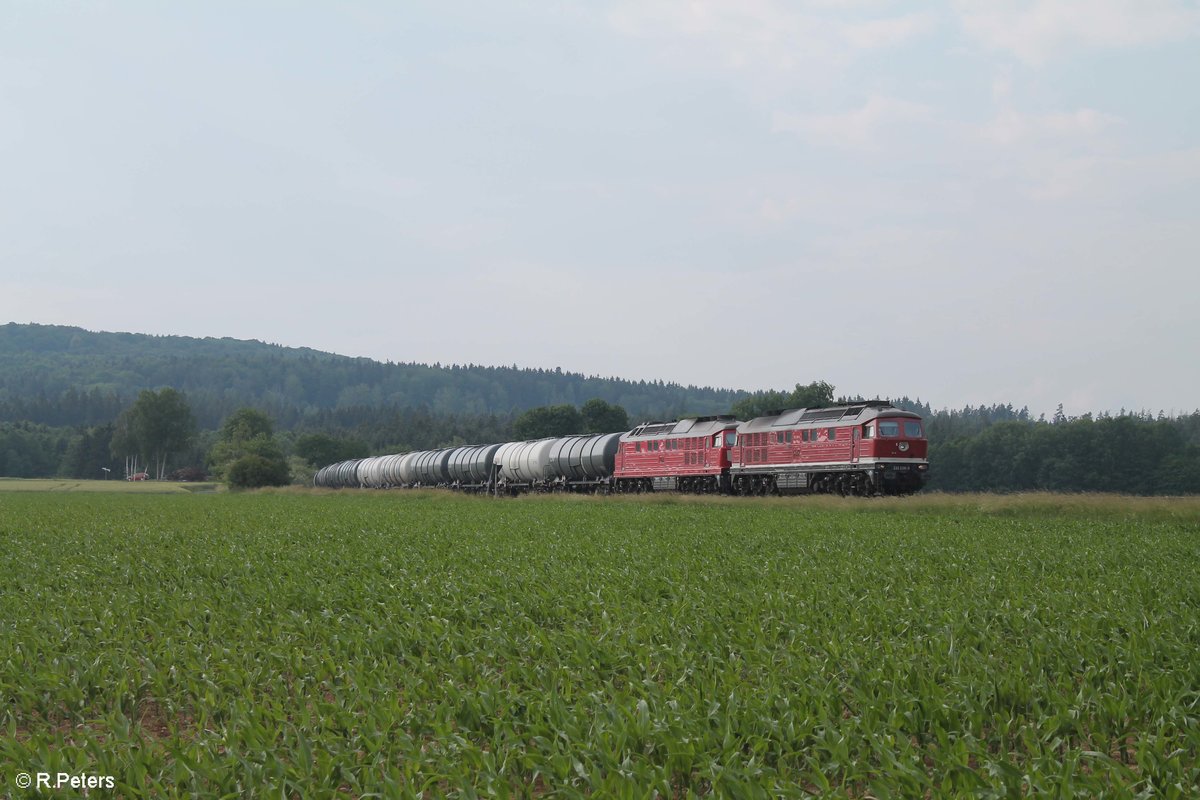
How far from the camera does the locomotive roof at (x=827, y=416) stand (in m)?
44.5

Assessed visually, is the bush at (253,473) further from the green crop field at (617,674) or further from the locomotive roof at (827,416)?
the green crop field at (617,674)

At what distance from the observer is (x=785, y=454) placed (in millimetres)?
48969

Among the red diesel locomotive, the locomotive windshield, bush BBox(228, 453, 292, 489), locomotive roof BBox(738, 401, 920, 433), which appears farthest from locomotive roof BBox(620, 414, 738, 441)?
bush BBox(228, 453, 292, 489)

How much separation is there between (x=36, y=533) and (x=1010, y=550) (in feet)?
96.1

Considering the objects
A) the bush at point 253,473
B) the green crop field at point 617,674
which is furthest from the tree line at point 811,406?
the green crop field at point 617,674

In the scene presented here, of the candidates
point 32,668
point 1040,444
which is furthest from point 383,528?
point 1040,444

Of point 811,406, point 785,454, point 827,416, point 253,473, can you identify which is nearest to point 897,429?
point 827,416

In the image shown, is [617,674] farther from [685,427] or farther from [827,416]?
[685,427]

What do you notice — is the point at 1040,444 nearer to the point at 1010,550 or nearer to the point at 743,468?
the point at 743,468

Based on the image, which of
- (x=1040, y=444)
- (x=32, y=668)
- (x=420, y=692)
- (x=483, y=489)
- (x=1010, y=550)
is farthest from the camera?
(x=1040, y=444)

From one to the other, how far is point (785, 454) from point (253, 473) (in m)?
72.2

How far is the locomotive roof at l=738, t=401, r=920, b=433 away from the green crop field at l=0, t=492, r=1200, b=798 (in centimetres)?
2129

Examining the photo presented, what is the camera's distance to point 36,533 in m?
34.4

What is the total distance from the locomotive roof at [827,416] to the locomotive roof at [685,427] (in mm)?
1845
